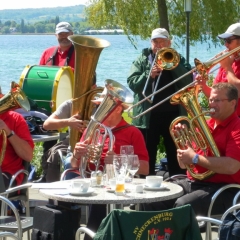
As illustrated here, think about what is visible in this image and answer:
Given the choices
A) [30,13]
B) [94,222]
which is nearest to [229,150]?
[94,222]

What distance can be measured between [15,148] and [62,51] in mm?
3120

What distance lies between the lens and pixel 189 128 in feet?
16.5

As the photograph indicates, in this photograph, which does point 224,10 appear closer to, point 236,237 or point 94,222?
point 94,222

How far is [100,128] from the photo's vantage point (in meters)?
5.07

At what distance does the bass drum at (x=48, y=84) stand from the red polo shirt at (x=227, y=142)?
359 cm

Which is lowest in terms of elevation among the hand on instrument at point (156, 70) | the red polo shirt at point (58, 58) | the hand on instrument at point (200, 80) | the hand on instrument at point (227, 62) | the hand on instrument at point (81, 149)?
the hand on instrument at point (81, 149)

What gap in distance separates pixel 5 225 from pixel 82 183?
67cm

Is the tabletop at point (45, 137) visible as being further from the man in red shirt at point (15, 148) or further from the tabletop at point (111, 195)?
the tabletop at point (111, 195)

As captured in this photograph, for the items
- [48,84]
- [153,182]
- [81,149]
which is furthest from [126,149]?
[48,84]

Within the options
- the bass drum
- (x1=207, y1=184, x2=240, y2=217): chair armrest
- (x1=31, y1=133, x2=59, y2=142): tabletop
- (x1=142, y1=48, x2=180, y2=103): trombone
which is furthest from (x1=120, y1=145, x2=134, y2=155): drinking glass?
the bass drum

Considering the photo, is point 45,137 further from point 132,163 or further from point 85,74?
point 132,163

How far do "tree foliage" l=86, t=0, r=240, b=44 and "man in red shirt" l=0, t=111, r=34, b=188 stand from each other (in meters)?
9.13

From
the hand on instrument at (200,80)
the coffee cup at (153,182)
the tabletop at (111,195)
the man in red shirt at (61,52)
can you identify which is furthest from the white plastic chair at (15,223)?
the man in red shirt at (61,52)

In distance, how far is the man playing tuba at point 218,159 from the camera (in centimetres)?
482
